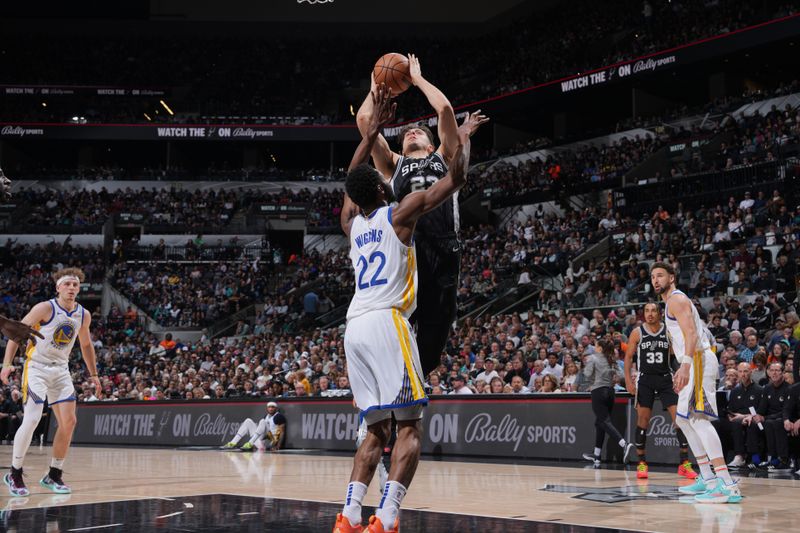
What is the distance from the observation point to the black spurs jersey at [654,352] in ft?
31.7

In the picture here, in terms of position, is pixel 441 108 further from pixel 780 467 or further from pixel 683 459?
pixel 780 467

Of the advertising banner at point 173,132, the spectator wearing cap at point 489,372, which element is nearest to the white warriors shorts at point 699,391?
the spectator wearing cap at point 489,372

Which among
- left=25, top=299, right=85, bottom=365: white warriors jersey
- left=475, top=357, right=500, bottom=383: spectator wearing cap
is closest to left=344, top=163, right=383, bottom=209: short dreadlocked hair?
left=25, top=299, right=85, bottom=365: white warriors jersey

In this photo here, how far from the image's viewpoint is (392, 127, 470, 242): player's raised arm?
4809 millimetres

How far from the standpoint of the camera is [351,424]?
47.7ft

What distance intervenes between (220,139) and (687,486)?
33996mm

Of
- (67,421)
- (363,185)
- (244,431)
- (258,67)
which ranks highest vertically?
(258,67)

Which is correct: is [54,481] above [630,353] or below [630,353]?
below

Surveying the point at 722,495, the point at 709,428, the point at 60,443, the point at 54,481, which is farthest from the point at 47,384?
the point at 722,495

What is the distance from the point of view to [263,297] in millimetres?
29766

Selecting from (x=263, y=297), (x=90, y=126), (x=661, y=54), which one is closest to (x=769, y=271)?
(x=661, y=54)

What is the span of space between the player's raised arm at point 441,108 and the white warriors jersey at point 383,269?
0.94m

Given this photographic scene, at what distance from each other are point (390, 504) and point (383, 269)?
1344mm

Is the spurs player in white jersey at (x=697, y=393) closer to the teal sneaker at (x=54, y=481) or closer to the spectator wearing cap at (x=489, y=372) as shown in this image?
the teal sneaker at (x=54, y=481)
